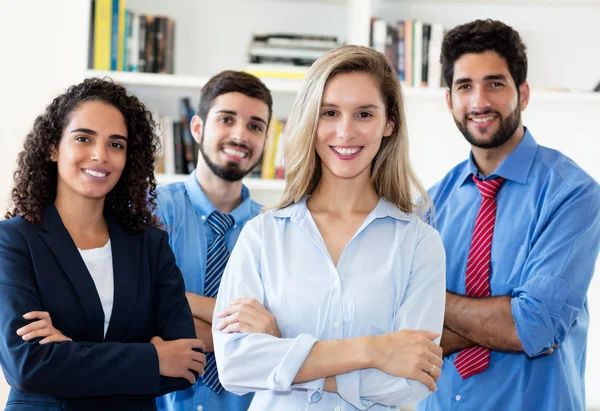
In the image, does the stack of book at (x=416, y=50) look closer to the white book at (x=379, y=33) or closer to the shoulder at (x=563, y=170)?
the white book at (x=379, y=33)

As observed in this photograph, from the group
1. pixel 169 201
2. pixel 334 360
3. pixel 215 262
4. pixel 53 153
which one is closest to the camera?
pixel 334 360

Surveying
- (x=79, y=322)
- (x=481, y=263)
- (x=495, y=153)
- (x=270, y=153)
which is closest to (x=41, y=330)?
(x=79, y=322)

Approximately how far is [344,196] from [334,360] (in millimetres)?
472

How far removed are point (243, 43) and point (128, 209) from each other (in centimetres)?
179

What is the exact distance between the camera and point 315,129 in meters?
1.85

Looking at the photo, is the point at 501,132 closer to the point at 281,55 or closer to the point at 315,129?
the point at 315,129

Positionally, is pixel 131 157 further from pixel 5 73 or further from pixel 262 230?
pixel 5 73

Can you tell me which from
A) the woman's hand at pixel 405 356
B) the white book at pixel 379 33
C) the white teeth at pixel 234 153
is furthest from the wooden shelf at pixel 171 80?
the woman's hand at pixel 405 356

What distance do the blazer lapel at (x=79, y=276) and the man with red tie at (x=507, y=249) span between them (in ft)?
3.20

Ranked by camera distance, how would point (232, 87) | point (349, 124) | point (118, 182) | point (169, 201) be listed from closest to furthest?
1. point (349, 124)
2. point (118, 182)
3. point (169, 201)
4. point (232, 87)

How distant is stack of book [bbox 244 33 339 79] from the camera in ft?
11.2

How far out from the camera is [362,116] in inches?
73.5

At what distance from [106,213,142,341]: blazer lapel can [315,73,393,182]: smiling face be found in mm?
589

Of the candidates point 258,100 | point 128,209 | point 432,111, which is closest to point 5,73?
point 258,100
